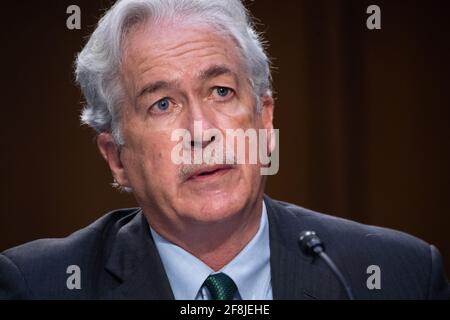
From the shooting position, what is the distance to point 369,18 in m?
1.92

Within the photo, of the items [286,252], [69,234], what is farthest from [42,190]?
[286,252]

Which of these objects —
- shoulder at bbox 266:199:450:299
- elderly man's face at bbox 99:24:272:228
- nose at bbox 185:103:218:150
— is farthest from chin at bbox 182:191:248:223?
shoulder at bbox 266:199:450:299

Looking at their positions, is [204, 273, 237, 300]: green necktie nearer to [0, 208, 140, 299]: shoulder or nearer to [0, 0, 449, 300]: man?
[0, 0, 449, 300]: man

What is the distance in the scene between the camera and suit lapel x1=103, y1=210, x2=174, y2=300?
1.53 meters

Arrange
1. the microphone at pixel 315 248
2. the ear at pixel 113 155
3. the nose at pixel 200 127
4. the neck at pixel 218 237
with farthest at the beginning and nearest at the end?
the ear at pixel 113 155 < the neck at pixel 218 237 < the nose at pixel 200 127 < the microphone at pixel 315 248

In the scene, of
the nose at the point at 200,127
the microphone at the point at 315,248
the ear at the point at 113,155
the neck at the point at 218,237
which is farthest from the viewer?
the ear at the point at 113,155

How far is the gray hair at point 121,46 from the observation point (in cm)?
155

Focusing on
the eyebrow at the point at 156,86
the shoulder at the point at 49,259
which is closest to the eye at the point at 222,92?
the eyebrow at the point at 156,86

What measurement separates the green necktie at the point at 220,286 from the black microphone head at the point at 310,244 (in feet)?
0.91

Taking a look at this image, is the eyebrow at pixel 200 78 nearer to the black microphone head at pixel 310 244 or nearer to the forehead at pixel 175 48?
the forehead at pixel 175 48

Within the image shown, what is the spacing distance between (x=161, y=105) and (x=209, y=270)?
420 millimetres

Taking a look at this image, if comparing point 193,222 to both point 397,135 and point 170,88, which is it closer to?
point 170,88

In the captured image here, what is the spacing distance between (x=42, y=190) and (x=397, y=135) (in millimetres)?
1093

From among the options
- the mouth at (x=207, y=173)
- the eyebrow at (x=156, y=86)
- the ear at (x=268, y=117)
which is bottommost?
the mouth at (x=207, y=173)
